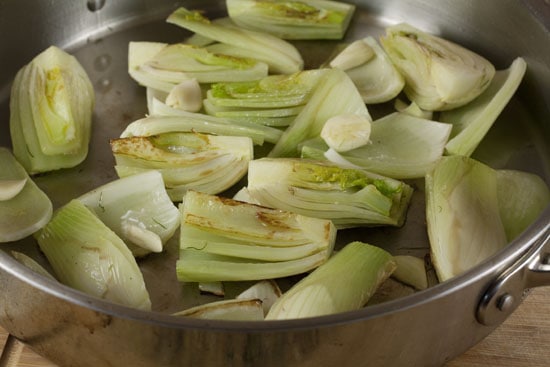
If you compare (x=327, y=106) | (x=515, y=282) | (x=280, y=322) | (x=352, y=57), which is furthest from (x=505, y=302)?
(x=352, y=57)

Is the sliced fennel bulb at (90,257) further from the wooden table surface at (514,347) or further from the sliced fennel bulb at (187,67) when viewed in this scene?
the sliced fennel bulb at (187,67)

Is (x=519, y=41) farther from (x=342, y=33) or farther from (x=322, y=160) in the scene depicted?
(x=322, y=160)

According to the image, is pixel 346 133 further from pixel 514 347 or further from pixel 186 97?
pixel 514 347

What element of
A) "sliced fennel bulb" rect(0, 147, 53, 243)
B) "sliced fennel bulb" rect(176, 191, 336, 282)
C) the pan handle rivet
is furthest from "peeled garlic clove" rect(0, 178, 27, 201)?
the pan handle rivet

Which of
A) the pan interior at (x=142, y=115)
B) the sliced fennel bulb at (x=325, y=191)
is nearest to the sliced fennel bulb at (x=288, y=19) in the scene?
the pan interior at (x=142, y=115)

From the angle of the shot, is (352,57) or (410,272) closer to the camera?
(410,272)
